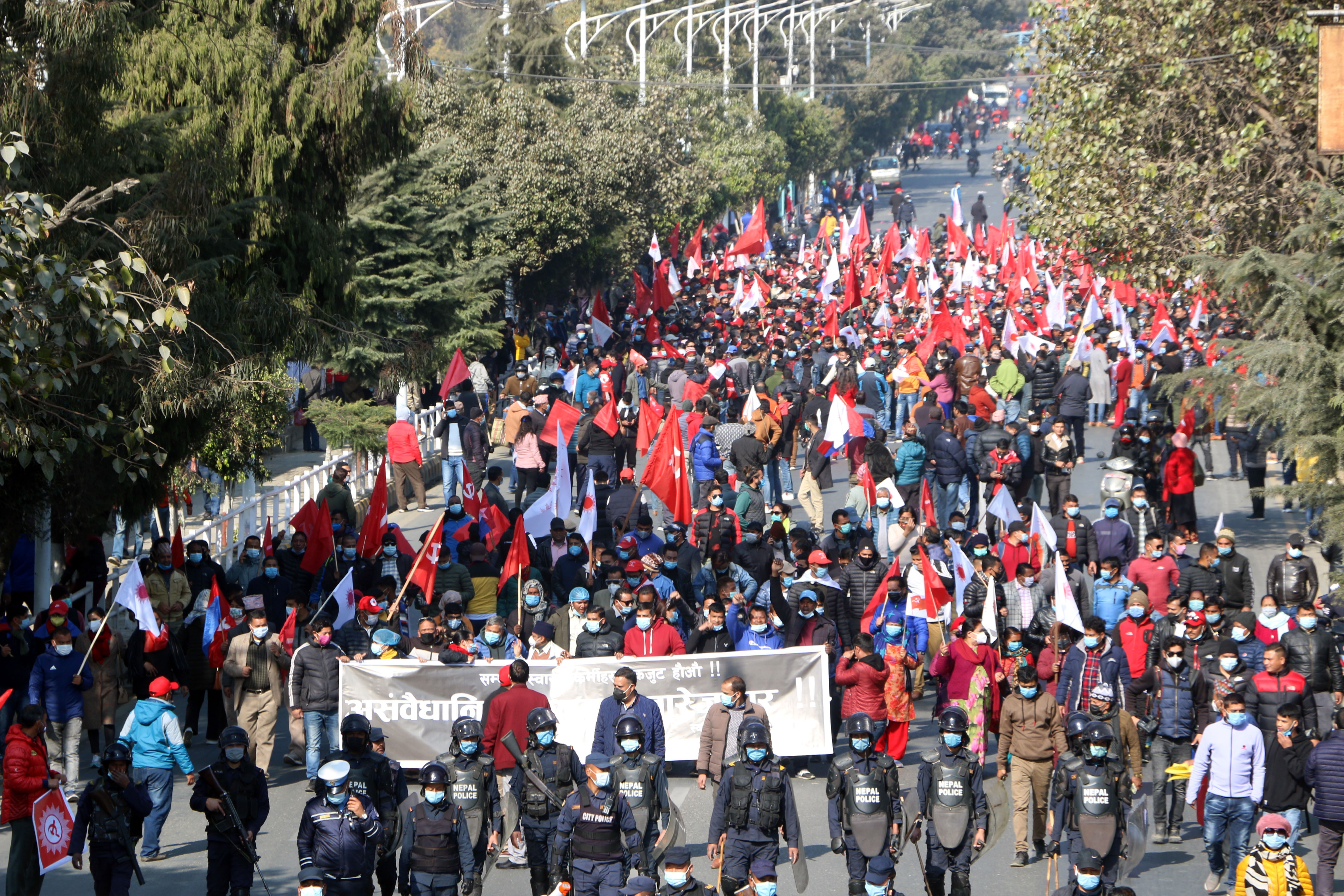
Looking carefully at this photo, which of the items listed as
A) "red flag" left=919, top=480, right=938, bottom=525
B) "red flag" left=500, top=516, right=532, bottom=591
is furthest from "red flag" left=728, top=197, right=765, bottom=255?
"red flag" left=500, top=516, right=532, bottom=591

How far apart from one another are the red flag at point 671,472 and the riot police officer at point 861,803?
7.66 m

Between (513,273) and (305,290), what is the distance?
2020 cm

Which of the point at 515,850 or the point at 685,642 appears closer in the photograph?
the point at 515,850

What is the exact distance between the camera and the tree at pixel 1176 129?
19.5 m

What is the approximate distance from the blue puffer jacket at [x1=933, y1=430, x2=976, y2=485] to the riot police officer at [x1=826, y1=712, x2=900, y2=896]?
9110 mm

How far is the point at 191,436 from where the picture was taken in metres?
14.4

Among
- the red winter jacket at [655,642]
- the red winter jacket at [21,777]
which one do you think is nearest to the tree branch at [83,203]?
the red winter jacket at [21,777]

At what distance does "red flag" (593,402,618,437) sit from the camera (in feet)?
68.2

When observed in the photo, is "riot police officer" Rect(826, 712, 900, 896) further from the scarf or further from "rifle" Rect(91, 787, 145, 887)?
"rifle" Rect(91, 787, 145, 887)

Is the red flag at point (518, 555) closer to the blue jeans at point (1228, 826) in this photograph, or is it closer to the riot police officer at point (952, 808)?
the riot police officer at point (952, 808)

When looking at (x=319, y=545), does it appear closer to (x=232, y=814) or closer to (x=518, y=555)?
(x=518, y=555)

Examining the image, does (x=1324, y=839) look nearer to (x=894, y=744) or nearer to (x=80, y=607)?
(x=894, y=744)

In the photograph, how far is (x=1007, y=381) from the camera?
2592 centimetres

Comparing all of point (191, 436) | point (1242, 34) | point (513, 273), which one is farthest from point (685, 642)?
point (513, 273)
